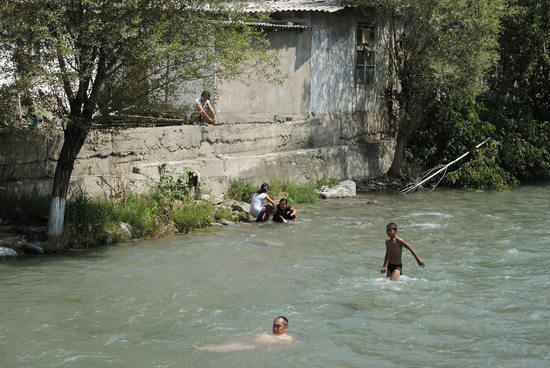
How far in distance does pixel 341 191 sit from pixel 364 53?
4555 millimetres

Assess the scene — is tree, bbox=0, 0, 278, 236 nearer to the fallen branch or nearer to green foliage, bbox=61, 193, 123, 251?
green foliage, bbox=61, 193, 123, 251

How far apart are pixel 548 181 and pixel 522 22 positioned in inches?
180

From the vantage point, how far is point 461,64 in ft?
67.2

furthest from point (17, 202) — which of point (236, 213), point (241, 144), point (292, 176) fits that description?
point (292, 176)

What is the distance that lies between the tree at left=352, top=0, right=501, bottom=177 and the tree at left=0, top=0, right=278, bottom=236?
6881 millimetres

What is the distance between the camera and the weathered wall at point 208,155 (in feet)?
47.8

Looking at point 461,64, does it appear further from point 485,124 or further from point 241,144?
point 241,144

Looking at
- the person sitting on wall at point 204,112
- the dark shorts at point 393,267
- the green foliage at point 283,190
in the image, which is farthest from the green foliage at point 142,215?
→ the dark shorts at point 393,267

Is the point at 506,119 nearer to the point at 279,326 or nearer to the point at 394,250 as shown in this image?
the point at 394,250

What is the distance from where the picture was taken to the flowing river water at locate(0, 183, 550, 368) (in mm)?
9367

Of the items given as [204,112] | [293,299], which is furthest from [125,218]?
[293,299]

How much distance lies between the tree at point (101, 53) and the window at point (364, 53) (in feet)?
26.2

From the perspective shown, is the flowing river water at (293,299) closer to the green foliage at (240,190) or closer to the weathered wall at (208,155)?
the green foliage at (240,190)

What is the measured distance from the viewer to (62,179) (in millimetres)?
13531
